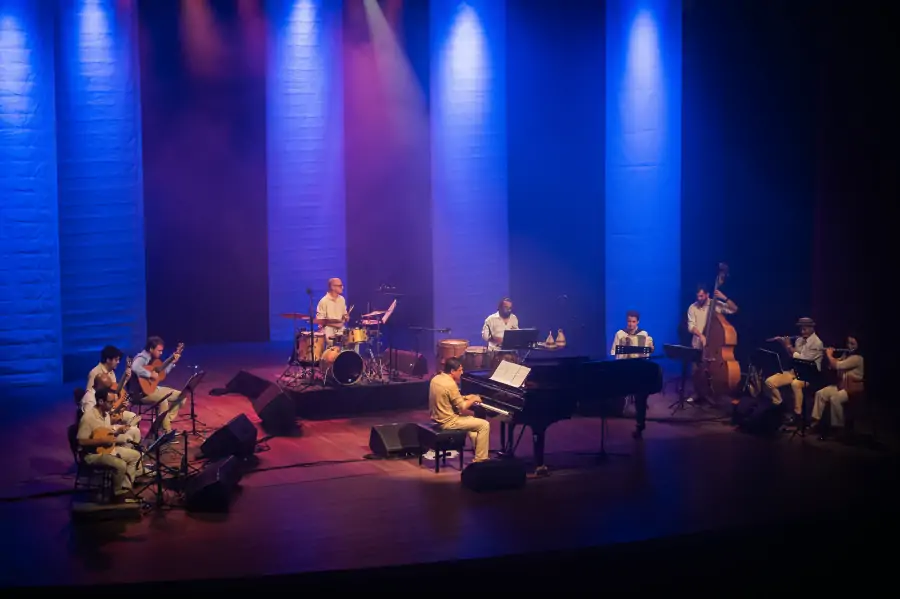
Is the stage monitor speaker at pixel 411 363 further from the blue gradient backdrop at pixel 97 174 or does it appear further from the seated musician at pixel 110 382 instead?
the blue gradient backdrop at pixel 97 174

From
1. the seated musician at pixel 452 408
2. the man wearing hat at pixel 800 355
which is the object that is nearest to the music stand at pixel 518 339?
the seated musician at pixel 452 408

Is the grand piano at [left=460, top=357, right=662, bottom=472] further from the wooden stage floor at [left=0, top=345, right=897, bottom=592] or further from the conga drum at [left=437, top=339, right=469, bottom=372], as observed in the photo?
the conga drum at [left=437, top=339, right=469, bottom=372]

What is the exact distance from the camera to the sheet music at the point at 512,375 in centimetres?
922

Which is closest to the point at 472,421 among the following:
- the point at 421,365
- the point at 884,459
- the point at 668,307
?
the point at 421,365

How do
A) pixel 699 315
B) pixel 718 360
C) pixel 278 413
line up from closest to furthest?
pixel 278 413, pixel 718 360, pixel 699 315

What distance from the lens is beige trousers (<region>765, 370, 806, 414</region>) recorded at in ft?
37.5

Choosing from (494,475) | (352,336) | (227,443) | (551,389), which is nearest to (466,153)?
(352,336)

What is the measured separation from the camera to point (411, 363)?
12.9 meters

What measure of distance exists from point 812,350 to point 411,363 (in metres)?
5.03

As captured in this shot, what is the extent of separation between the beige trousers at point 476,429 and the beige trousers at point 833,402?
4.07 metres

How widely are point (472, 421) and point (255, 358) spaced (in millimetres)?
6894

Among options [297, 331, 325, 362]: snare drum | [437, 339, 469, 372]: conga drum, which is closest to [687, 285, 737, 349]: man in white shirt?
[437, 339, 469, 372]: conga drum

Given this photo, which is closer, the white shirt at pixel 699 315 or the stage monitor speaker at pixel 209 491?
the stage monitor speaker at pixel 209 491

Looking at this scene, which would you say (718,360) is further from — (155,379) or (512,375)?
(155,379)
